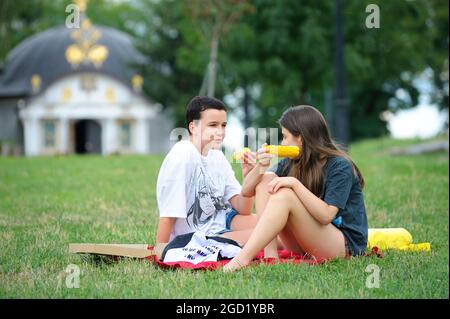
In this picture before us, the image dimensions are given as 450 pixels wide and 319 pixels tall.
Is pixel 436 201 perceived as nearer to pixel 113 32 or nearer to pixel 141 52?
pixel 141 52

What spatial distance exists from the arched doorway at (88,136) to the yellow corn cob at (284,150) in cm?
4607

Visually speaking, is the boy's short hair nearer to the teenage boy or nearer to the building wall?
the teenage boy

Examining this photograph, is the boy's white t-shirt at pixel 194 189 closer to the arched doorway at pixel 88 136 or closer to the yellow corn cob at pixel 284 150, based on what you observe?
the yellow corn cob at pixel 284 150

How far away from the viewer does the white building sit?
4741cm

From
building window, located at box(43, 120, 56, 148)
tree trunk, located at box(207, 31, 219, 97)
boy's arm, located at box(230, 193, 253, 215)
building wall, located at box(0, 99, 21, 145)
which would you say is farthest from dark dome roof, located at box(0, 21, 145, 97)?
boy's arm, located at box(230, 193, 253, 215)

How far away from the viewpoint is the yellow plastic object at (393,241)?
6.64 metres

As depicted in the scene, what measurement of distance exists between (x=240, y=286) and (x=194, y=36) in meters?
26.6

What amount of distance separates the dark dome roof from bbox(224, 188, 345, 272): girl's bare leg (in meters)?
41.7

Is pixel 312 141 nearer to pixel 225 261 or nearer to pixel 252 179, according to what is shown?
pixel 252 179

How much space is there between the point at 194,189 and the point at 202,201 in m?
0.13

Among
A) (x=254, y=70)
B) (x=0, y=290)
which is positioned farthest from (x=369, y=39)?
(x=0, y=290)

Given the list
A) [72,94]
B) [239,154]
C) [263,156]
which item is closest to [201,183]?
[239,154]

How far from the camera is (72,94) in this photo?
48125 mm

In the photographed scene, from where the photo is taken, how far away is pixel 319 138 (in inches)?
227
